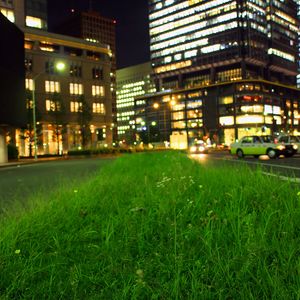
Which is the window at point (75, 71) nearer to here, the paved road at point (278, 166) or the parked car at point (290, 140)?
the parked car at point (290, 140)

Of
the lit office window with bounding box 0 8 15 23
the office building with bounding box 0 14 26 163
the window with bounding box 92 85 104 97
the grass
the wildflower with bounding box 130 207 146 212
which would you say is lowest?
the grass

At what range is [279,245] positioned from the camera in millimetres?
3086

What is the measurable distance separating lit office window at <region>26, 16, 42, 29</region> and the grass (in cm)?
9539

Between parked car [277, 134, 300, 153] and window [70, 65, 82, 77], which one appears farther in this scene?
window [70, 65, 82, 77]

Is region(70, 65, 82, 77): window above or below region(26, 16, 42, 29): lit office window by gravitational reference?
below

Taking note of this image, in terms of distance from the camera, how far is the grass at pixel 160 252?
2561 millimetres

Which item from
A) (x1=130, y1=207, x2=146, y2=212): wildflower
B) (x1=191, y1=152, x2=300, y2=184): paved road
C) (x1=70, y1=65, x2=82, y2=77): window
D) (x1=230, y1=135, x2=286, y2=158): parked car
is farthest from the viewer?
(x1=70, y1=65, x2=82, y2=77): window

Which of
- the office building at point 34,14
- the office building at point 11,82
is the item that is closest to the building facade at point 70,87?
the office building at point 34,14

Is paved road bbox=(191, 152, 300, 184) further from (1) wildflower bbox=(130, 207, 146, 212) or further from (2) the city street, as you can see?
(1) wildflower bbox=(130, 207, 146, 212)

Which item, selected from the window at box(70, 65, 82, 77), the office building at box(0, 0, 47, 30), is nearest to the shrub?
the office building at box(0, 0, 47, 30)

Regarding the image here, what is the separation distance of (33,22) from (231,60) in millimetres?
78455

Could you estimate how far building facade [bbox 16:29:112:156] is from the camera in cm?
8044

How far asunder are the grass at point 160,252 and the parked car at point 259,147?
987 inches

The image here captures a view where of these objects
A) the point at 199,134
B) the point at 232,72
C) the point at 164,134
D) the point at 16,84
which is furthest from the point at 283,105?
the point at 16,84
